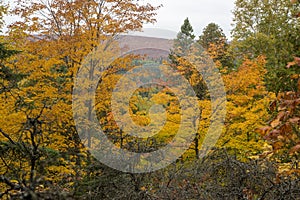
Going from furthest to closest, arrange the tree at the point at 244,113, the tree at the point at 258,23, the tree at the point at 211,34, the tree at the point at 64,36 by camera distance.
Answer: the tree at the point at 211,34, the tree at the point at 258,23, the tree at the point at 244,113, the tree at the point at 64,36

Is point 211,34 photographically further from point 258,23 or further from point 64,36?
point 64,36

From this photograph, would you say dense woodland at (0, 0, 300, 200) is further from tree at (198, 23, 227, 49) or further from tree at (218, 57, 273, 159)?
tree at (198, 23, 227, 49)

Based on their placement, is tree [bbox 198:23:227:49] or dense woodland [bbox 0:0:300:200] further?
tree [bbox 198:23:227:49]

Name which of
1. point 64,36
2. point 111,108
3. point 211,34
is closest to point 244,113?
point 111,108

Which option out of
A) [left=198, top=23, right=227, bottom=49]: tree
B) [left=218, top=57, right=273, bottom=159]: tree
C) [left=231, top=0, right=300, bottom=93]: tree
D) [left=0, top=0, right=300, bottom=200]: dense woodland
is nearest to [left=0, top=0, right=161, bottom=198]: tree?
[left=0, top=0, right=300, bottom=200]: dense woodland

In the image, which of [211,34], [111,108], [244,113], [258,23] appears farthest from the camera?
[211,34]

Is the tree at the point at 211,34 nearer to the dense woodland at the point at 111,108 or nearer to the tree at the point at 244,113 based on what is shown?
the dense woodland at the point at 111,108

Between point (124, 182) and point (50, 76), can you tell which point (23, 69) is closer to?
point (50, 76)

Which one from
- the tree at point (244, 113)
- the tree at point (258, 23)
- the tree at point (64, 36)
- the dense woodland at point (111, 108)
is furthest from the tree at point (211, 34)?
the tree at point (64, 36)

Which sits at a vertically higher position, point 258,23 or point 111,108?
point 258,23

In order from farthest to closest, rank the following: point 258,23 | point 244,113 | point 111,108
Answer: point 258,23 → point 244,113 → point 111,108

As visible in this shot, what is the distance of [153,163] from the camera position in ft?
20.5

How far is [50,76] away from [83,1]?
2310mm

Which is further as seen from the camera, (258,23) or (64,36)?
(258,23)
